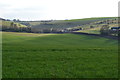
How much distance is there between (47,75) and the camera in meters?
12.1

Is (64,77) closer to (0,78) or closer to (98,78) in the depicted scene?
(98,78)

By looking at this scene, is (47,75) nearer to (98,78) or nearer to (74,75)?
(74,75)

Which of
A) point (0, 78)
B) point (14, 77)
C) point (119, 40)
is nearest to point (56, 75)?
point (14, 77)

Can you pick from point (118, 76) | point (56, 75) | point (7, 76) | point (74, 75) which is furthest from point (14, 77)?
point (118, 76)

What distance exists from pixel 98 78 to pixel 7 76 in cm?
509

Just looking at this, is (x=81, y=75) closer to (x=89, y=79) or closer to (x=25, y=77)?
(x=89, y=79)

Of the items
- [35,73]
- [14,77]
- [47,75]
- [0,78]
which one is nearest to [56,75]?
[47,75]

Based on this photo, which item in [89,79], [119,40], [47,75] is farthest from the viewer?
[119,40]

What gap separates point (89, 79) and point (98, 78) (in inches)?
23.3

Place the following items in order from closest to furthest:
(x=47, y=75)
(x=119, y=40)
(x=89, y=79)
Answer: (x=89, y=79) < (x=47, y=75) < (x=119, y=40)

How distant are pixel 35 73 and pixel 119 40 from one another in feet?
192

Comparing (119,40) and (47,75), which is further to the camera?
(119,40)

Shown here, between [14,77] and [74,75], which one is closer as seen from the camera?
[14,77]

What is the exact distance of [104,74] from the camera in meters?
12.6
